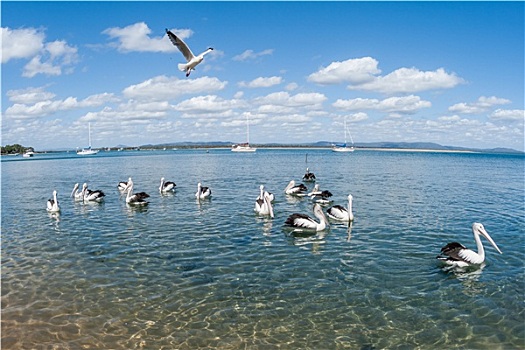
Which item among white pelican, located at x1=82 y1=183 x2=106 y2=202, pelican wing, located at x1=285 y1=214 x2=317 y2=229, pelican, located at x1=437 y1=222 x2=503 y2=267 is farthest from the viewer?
white pelican, located at x1=82 y1=183 x2=106 y2=202

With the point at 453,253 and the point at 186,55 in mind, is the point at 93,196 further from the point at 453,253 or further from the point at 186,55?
the point at 453,253

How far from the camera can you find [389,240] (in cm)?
1351

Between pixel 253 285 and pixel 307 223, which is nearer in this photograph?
pixel 253 285

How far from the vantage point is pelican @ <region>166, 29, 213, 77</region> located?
10977mm

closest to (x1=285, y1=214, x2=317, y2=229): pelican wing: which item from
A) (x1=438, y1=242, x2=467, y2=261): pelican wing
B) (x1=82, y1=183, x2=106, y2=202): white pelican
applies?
(x1=438, y1=242, x2=467, y2=261): pelican wing

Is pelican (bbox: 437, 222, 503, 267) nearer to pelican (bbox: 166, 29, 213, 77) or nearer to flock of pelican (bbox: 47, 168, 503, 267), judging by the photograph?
flock of pelican (bbox: 47, 168, 503, 267)

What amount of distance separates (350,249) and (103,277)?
714 cm

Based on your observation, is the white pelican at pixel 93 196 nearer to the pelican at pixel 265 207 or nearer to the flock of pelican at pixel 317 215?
the flock of pelican at pixel 317 215

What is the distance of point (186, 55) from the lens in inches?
452

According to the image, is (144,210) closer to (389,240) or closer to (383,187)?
(389,240)

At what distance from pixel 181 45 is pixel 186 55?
387 mm

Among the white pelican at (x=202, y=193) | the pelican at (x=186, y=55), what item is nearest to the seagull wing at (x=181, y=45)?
the pelican at (x=186, y=55)

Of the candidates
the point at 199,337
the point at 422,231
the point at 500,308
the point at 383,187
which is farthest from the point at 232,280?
the point at 383,187

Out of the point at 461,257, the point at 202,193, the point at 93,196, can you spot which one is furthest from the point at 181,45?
the point at 93,196
